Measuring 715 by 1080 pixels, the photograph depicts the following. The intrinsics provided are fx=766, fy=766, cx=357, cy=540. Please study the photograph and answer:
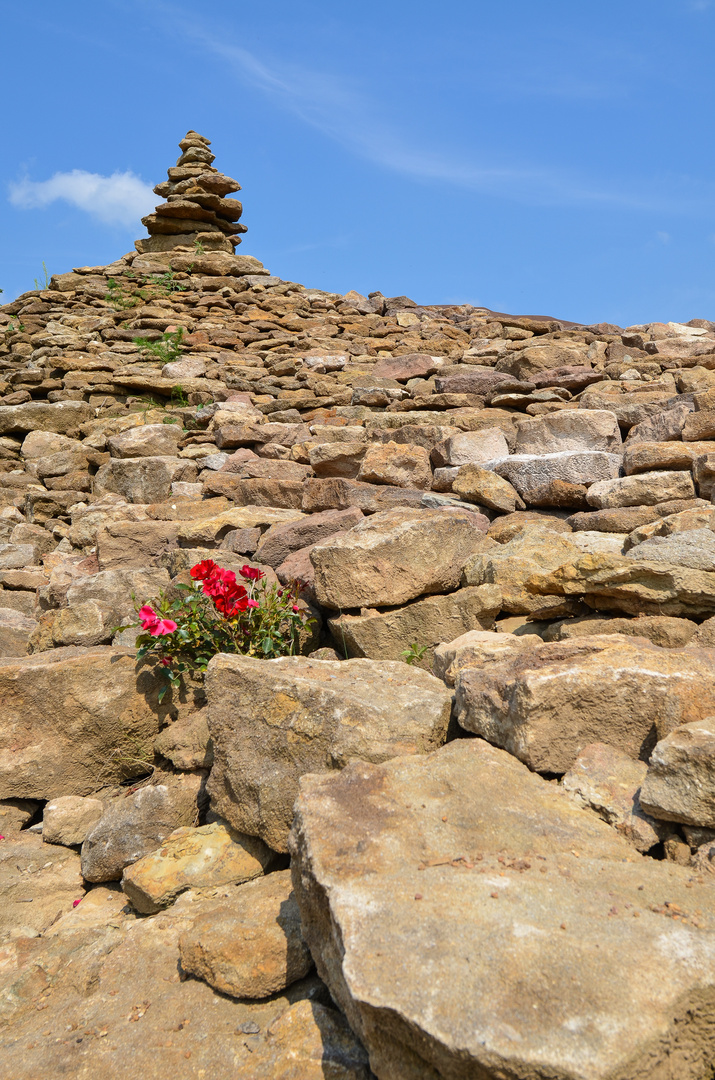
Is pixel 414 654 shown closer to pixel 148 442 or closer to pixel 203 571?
pixel 203 571

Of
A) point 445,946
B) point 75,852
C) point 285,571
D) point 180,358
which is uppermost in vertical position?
point 180,358

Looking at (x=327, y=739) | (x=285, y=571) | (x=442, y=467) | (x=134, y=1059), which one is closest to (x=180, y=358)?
(x=442, y=467)

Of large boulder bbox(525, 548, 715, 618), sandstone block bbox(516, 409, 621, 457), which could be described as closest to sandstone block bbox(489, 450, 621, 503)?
sandstone block bbox(516, 409, 621, 457)

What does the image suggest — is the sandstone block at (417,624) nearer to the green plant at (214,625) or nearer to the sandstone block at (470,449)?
the green plant at (214,625)

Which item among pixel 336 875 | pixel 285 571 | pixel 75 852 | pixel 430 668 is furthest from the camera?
pixel 285 571

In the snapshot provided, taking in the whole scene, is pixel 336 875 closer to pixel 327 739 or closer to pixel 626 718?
pixel 327 739

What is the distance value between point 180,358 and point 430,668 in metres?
6.55

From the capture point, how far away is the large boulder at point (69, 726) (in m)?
3.22

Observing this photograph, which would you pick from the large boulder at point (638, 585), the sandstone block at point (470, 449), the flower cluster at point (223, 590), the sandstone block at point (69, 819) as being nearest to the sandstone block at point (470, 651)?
the large boulder at point (638, 585)

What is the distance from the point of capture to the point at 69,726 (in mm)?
3238

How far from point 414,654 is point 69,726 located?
149 cm

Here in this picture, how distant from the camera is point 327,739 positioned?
2434 mm

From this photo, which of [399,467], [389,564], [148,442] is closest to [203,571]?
[389,564]

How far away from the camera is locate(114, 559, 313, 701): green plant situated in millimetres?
3299
